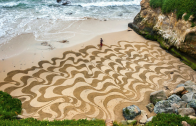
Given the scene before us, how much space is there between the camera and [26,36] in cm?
1781

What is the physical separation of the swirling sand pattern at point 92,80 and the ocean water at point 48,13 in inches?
295

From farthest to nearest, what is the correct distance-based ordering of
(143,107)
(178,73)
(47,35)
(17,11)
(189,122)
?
(17,11) < (47,35) < (178,73) < (143,107) < (189,122)

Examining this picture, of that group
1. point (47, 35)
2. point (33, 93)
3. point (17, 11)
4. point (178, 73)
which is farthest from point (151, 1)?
point (17, 11)

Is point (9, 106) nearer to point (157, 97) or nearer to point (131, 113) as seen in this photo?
point (131, 113)

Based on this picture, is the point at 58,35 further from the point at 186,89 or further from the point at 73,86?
the point at 186,89

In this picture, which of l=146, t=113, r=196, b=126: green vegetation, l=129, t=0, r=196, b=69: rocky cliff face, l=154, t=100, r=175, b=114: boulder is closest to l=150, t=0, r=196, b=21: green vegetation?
l=129, t=0, r=196, b=69: rocky cliff face

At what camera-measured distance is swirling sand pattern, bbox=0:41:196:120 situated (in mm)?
9984

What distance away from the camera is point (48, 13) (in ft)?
84.6

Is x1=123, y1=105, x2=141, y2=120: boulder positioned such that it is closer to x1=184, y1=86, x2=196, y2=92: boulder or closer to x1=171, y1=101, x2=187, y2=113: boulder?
x1=171, y1=101, x2=187, y2=113: boulder

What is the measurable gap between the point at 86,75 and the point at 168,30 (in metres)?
11.5

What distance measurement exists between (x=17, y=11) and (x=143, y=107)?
2674 centimetres

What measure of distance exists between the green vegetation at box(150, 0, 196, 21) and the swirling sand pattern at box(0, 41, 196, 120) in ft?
15.5

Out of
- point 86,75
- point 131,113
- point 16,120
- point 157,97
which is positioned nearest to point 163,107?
point 157,97

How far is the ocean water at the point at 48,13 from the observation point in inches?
778
